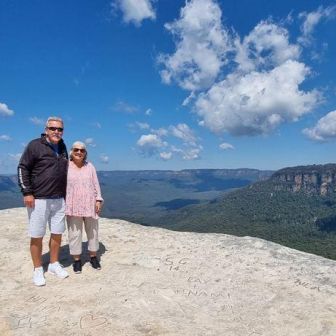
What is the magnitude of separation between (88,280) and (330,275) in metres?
5.88

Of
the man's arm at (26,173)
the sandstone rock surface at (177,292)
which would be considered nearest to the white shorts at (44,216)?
the man's arm at (26,173)

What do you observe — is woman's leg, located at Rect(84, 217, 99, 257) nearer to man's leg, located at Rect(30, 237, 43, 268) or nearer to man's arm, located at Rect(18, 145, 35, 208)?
man's leg, located at Rect(30, 237, 43, 268)

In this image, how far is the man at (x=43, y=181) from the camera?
8.32 metres

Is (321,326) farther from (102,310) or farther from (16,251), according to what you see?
(16,251)

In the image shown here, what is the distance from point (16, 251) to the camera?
11008 mm

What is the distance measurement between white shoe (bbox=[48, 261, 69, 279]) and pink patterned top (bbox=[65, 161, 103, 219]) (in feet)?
4.24

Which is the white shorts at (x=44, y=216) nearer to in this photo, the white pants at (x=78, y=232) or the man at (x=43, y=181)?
the man at (x=43, y=181)

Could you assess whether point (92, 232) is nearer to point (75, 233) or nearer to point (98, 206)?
point (75, 233)

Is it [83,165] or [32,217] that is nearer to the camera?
[32,217]

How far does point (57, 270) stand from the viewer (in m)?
9.12

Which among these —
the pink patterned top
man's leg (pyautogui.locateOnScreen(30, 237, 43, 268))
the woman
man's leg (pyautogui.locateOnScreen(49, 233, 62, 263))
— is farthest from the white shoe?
the pink patterned top

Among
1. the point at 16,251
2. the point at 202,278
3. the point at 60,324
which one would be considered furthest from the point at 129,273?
the point at 16,251

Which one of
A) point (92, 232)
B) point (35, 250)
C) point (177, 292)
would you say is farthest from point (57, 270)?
point (177, 292)

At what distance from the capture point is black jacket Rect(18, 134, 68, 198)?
830 cm
